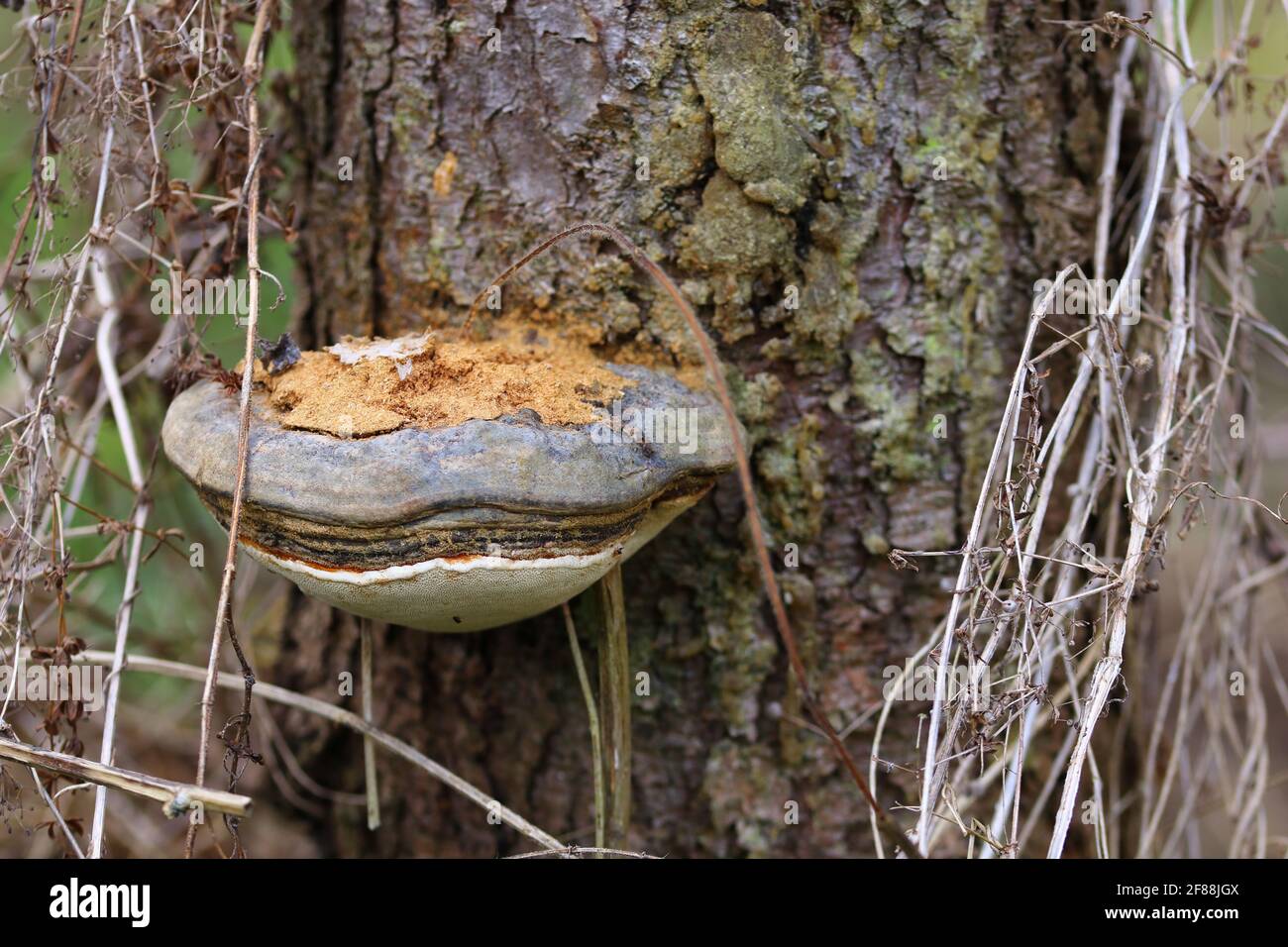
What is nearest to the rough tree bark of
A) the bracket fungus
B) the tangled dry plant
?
the tangled dry plant

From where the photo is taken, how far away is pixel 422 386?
58.4 inches

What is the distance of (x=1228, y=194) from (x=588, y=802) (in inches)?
72.2

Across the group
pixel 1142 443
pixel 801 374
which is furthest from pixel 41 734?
pixel 1142 443

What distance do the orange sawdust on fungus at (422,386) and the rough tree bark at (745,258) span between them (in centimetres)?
22

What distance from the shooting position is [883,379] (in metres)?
1.87

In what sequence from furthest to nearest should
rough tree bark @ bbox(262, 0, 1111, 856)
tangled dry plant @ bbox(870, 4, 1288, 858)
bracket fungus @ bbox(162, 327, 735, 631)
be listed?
1. rough tree bark @ bbox(262, 0, 1111, 856)
2. tangled dry plant @ bbox(870, 4, 1288, 858)
3. bracket fungus @ bbox(162, 327, 735, 631)

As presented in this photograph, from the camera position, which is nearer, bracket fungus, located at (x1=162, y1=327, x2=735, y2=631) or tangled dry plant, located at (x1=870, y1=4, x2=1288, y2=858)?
bracket fungus, located at (x1=162, y1=327, x2=735, y2=631)

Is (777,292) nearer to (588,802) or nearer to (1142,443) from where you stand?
(1142,443)

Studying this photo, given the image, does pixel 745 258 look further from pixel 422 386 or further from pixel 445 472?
pixel 445 472

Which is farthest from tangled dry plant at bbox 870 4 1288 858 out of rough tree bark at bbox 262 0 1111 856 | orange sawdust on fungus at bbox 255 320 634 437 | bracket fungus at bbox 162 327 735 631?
orange sawdust on fungus at bbox 255 320 634 437

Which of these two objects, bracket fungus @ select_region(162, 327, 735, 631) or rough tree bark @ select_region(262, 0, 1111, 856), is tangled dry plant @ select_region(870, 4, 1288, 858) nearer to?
rough tree bark @ select_region(262, 0, 1111, 856)

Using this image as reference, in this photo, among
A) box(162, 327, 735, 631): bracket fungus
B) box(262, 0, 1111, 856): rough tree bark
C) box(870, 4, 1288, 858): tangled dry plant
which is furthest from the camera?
box(262, 0, 1111, 856): rough tree bark

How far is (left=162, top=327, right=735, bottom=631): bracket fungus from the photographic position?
1.32 meters

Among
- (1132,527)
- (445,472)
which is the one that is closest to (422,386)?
(445,472)
